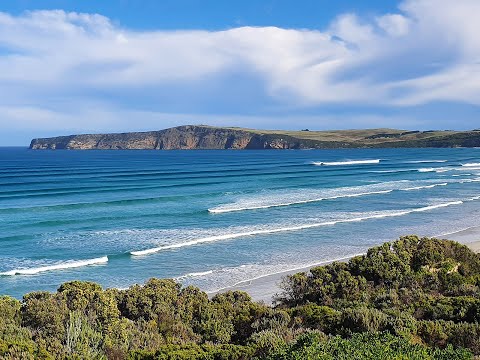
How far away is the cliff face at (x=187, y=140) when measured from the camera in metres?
174

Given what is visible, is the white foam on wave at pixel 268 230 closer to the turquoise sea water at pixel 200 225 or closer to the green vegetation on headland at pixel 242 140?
the turquoise sea water at pixel 200 225

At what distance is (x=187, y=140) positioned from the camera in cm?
18275

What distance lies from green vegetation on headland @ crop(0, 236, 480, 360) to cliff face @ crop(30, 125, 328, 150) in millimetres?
158601

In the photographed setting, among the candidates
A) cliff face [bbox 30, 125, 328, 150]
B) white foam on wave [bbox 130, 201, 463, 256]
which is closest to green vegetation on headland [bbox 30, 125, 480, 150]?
cliff face [bbox 30, 125, 328, 150]

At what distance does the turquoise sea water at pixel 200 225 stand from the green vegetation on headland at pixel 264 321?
246 inches

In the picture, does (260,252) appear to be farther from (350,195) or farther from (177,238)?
(350,195)

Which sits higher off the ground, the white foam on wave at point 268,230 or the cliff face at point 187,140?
the cliff face at point 187,140

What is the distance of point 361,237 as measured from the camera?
84.6ft

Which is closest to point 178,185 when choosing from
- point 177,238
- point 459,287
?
point 177,238

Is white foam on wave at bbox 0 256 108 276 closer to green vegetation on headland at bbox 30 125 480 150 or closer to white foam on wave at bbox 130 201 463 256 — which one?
white foam on wave at bbox 130 201 463 256

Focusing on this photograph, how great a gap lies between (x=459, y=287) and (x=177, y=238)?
16.0 m

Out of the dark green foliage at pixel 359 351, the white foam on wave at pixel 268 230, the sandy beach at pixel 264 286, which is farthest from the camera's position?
the white foam on wave at pixel 268 230

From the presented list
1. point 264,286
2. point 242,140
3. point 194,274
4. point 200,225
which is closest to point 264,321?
point 264,286

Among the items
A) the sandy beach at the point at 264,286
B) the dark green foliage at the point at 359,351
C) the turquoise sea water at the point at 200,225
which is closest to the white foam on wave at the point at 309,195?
the turquoise sea water at the point at 200,225
